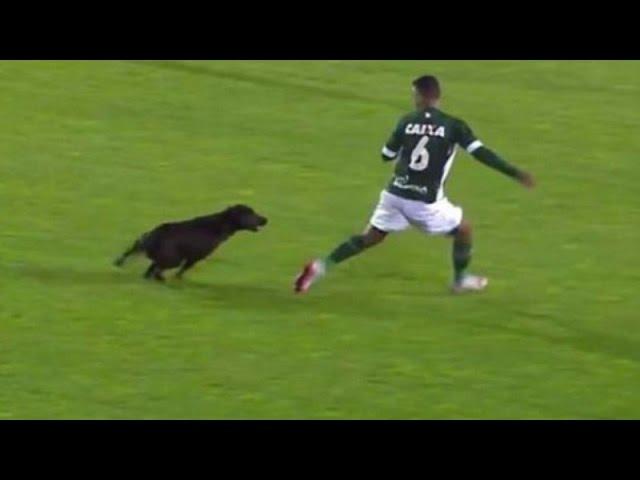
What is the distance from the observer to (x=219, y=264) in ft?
55.9

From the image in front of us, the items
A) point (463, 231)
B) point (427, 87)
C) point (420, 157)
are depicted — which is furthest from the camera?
point (463, 231)

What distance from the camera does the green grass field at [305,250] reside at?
13.9 metres

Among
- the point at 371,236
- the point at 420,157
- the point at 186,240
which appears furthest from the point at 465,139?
the point at 186,240

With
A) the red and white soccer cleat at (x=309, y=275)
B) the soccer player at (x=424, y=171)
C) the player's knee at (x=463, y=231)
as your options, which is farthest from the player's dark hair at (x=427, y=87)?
the red and white soccer cleat at (x=309, y=275)

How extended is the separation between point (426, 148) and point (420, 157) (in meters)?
0.09

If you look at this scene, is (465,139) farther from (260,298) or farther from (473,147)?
(260,298)

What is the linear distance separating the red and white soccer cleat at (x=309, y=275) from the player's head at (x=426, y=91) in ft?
5.18

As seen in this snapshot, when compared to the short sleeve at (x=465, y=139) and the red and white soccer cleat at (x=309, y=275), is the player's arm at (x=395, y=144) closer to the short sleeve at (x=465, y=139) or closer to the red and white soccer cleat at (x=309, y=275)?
the short sleeve at (x=465, y=139)

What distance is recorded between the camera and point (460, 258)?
15.9 meters

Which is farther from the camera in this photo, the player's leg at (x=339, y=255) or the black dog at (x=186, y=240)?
the black dog at (x=186, y=240)

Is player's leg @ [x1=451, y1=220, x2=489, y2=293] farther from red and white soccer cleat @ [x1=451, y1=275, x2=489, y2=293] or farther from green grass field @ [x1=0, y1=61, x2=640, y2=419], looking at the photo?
green grass field @ [x1=0, y1=61, x2=640, y2=419]

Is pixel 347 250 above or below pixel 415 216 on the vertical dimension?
below

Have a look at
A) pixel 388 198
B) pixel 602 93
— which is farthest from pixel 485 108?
pixel 388 198

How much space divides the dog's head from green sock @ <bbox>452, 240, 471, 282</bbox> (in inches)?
65.3
